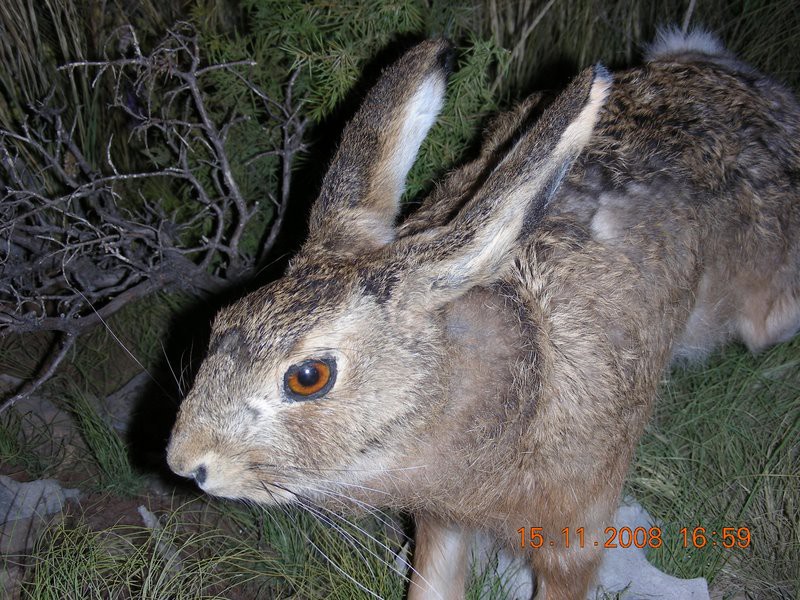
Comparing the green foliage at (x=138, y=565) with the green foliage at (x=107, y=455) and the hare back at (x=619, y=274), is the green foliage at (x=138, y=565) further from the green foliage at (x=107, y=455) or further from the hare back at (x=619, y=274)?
the hare back at (x=619, y=274)

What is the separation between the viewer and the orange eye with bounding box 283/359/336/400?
6.80 feet

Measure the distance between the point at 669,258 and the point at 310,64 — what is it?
189 cm

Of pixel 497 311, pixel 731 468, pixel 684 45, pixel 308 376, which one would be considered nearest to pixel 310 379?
pixel 308 376

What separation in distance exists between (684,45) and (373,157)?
2316mm

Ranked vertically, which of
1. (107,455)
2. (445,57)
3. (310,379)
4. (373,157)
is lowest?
(107,455)

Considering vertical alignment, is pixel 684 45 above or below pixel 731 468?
above

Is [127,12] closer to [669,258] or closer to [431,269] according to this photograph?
[431,269]

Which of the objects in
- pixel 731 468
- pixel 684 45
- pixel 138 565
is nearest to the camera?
pixel 138 565

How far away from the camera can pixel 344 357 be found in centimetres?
210

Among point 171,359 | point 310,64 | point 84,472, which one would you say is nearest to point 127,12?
point 310,64

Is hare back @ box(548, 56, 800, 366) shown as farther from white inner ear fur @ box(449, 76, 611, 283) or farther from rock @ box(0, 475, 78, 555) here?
rock @ box(0, 475, 78, 555)
